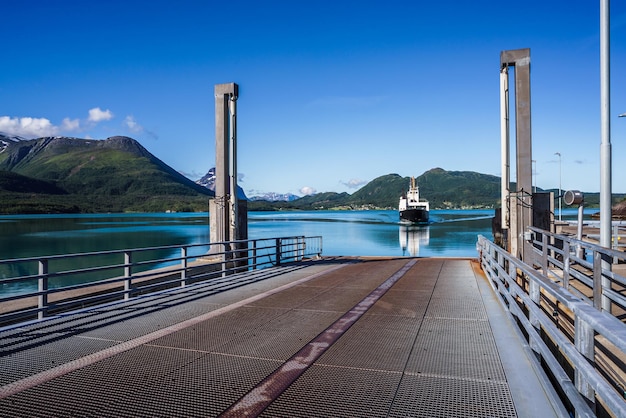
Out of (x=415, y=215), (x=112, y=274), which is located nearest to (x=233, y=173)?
(x=112, y=274)

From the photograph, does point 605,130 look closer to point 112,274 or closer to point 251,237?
point 112,274

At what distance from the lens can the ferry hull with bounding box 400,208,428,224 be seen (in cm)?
9938

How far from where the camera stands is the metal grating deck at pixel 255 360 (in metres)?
4.00

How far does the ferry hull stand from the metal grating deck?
92.1 metres

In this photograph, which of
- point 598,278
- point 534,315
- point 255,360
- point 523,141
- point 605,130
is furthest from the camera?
point 523,141

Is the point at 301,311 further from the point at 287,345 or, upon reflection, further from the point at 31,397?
the point at 31,397

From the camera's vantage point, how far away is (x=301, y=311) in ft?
26.2

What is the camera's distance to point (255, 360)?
5.22m

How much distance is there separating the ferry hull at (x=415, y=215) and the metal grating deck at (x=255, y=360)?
9213 centimetres

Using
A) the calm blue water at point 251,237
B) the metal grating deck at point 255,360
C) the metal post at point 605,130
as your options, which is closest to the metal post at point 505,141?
the metal post at point 605,130

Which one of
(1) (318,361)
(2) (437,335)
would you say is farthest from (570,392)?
(2) (437,335)

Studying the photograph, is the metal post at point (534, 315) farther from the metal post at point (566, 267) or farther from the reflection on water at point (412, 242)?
the reflection on water at point (412, 242)

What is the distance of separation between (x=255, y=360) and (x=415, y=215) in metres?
97.4

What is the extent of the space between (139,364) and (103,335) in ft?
5.21
